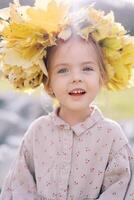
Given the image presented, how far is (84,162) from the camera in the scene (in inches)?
94.6

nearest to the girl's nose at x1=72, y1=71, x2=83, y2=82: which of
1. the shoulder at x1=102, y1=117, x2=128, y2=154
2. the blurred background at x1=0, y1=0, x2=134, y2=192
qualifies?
the shoulder at x1=102, y1=117, x2=128, y2=154

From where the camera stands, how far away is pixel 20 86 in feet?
8.00

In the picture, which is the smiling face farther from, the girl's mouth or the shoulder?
the shoulder

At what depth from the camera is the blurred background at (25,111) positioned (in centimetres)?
366

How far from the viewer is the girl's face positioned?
233 centimetres

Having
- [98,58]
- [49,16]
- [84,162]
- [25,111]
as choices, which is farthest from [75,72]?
[25,111]

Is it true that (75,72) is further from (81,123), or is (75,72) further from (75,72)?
(81,123)

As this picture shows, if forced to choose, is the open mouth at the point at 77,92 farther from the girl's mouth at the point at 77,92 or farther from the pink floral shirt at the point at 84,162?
the pink floral shirt at the point at 84,162

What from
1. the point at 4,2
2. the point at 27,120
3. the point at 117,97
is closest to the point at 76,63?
the point at 27,120

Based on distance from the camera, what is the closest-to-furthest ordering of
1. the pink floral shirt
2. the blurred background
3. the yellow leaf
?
1. the yellow leaf
2. the pink floral shirt
3. the blurred background

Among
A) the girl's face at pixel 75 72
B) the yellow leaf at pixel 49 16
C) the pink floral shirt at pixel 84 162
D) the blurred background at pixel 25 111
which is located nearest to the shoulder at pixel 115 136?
the pink floral shirt at pixel 84 162

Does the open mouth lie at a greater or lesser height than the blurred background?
greater

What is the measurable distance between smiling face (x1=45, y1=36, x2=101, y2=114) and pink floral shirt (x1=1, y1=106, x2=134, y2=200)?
110 millimetres

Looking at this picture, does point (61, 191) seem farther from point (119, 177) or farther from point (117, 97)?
point (117, 97)
